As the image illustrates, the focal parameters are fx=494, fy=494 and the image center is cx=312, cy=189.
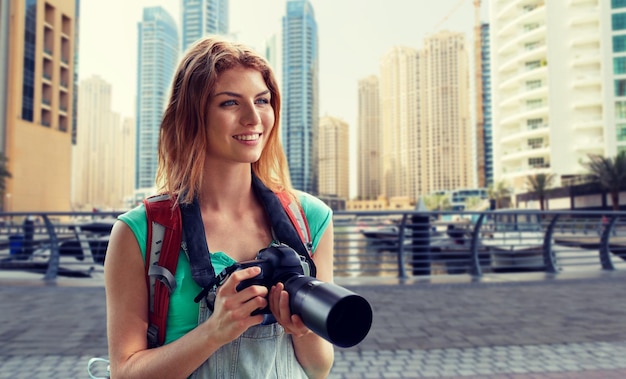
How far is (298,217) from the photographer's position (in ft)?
4.30

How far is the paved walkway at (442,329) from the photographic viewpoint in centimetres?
402

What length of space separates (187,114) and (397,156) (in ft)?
444

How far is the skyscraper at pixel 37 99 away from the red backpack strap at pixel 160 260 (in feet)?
156

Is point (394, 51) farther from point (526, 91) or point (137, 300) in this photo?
point (137, 300)

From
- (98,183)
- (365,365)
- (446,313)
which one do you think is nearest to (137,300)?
(365,365)

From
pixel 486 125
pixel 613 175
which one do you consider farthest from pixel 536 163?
pixel 486 125

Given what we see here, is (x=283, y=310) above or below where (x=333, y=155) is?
below

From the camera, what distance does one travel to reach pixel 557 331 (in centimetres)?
515

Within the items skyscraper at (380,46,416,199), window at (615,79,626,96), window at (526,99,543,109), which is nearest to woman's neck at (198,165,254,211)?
window at (615,79,626,96)

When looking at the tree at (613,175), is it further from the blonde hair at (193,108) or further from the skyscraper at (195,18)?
the skyscraper at (195,18)

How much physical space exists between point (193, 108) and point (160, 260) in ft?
1.24

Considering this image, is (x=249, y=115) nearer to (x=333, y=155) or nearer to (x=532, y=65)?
(x=532, y=65)

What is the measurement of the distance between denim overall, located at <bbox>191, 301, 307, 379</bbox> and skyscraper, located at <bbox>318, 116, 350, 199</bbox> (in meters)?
143

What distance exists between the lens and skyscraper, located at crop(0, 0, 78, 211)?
4159 centimetres
